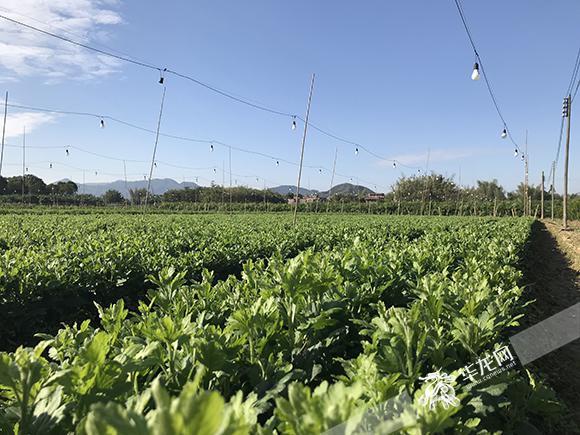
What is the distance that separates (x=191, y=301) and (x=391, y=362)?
138 centimetres

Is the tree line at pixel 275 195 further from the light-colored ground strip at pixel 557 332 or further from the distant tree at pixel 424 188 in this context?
the light-colored ground strip at pixel 557 332

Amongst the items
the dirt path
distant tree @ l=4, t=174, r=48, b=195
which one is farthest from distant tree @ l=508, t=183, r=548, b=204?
distant tree @ l=4, t=174, r=48, b=195

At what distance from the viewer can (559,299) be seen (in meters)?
9.14

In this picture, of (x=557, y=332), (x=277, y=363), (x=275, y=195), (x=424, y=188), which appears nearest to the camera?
(x=277, y=363)

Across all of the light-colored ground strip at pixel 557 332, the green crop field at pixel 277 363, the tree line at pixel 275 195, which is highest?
the tree line at pixel 275 195

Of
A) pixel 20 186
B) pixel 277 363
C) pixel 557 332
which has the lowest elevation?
pixel 557 332

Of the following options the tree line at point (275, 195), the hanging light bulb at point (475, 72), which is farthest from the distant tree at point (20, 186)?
the hanging light bulb at point (475, 72)

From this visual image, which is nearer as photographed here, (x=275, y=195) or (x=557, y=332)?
(x=557, y=332)

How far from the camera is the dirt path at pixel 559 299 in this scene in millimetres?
4535

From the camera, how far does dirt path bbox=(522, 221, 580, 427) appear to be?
4535 mm

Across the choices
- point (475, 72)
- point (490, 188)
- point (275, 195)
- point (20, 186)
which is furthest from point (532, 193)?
point (20, 186)

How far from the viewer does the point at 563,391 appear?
174 inches

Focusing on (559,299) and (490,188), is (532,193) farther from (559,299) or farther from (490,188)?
(559,299)

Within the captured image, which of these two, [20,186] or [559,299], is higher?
[20,186]
